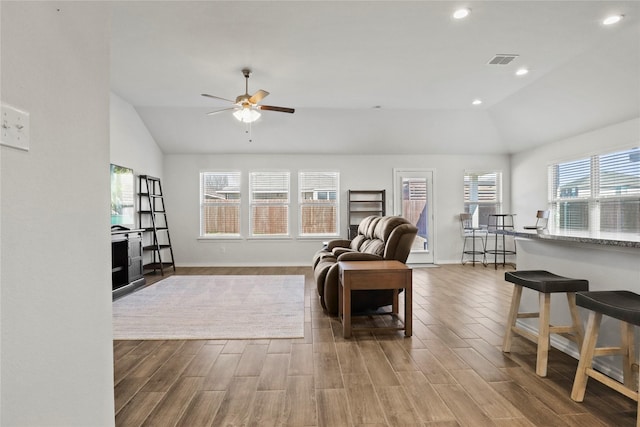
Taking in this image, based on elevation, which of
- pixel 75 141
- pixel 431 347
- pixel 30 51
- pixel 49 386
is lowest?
pixel 431 347

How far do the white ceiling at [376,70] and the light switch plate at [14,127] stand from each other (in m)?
2.43

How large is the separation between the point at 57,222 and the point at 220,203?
20.0 feet

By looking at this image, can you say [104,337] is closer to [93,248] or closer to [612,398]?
[93,248]

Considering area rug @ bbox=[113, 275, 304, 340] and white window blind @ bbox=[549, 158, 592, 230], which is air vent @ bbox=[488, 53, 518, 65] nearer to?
white window blind @ bbox=[549, 158, 592, 230]

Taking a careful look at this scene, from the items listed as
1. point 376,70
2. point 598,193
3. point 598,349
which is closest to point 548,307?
point 598,349

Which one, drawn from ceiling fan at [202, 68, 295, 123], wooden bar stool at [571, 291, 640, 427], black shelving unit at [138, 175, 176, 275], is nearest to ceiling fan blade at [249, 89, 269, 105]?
ceiling fan at [202, 68, 295, 123]

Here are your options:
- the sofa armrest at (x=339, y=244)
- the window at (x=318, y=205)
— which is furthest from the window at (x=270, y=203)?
the sofa armrest at (x=339, y=244)

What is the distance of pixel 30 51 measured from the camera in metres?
0.92

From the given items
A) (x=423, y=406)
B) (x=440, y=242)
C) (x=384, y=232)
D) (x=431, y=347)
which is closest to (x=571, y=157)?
(x=440, y=242)

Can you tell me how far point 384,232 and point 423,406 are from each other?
189 centimetres

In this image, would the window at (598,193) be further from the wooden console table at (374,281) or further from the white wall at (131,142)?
the white wall at (131,142)

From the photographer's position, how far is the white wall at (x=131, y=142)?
504 cm

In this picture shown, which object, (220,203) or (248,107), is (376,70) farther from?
(220,203)

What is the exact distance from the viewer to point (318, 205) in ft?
23.1
